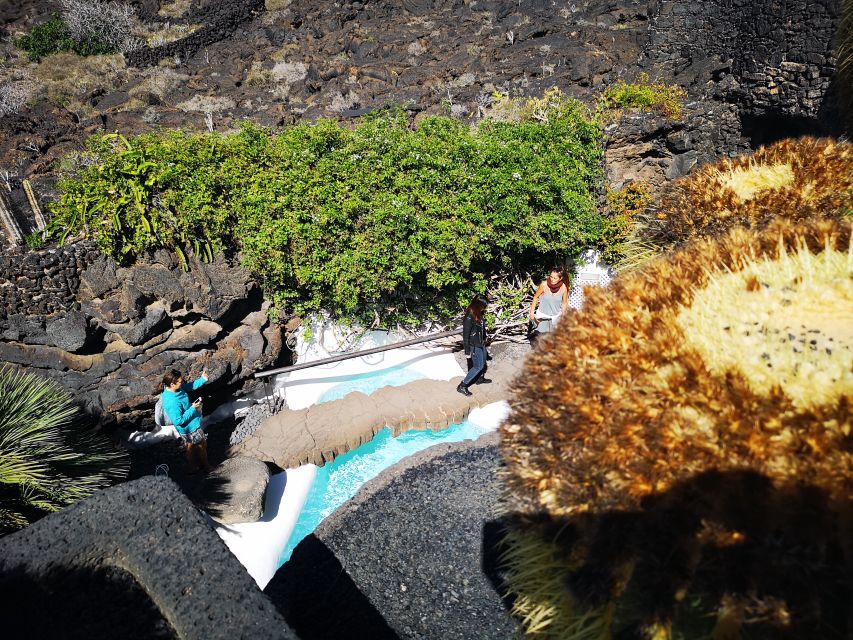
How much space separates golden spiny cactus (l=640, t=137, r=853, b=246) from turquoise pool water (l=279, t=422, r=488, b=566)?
3.87 metres

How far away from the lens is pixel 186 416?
5.47 metres

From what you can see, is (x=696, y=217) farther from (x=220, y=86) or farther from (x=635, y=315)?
(x=220, y=86)

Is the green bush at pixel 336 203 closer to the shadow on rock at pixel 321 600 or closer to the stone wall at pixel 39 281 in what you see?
the stone wall at pixel 39 281

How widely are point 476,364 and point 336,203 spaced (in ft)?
9.14

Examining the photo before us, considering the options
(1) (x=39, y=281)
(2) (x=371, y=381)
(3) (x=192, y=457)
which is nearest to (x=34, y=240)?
(1) (x=39, y=281)

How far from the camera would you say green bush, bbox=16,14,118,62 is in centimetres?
1479

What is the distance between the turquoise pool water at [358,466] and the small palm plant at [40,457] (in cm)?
201

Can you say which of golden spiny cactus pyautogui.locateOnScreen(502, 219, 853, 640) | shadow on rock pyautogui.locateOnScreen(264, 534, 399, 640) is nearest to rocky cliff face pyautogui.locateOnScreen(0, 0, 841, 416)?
shadow on rock pyautogui.locateOnScreen(264, 534, 399, 640)

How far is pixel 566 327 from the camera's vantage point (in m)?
2.01

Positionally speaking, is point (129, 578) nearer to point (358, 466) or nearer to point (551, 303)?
point (358, 466)

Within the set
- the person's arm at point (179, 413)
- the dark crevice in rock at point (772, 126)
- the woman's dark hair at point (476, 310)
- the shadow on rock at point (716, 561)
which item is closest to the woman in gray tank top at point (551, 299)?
the woman's dark hair at point (476, 310)

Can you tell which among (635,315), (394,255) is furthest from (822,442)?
(394,255)

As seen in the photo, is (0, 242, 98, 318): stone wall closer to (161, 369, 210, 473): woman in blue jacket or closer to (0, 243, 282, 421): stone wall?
(0, 243, 282, 421): stone wall

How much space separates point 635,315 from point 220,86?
13.1 m
